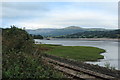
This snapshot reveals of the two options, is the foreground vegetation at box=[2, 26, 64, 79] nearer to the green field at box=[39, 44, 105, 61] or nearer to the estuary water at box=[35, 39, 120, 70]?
the estuary water at box=[35, 39, 120, 70]

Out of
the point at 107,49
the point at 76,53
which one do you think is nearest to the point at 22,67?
the point at 76,53

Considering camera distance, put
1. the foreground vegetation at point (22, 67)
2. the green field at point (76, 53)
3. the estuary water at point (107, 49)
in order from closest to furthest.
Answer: the foreground vegetation at point (22, 67) → the estuary water at point (107, 49) → the green field at point (76, 53)

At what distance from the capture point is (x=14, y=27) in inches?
666

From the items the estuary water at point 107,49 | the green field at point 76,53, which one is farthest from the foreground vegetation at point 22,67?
the green field at point 76,53

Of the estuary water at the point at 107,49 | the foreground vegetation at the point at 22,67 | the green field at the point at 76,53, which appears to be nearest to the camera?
the foreground vegetation at the point at 22,67

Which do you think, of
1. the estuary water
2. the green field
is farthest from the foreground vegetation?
the green field

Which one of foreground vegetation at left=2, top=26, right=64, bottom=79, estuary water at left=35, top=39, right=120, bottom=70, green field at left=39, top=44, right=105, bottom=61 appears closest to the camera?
foreground vegetation at left=2, top=26, right=64, bottom=79

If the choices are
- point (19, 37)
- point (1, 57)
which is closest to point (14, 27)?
point (19, 37)

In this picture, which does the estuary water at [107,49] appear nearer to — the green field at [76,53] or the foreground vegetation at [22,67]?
the green field at [76,53]

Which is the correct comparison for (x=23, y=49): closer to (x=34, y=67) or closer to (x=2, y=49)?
(x=2, y=49)

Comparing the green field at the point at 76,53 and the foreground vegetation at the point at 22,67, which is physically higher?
the foreground vegetation at the point at 22,67

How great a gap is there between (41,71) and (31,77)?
2.42ft

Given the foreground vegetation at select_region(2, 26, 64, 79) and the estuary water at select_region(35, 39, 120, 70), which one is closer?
the foreground vegetation at select_region(2, 26, 64, 79)

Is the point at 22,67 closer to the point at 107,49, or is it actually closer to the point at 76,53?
the point at 76,53
